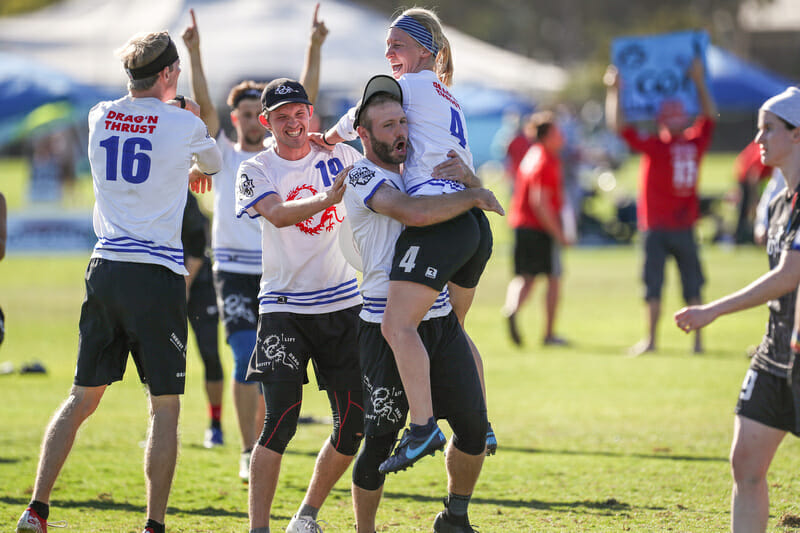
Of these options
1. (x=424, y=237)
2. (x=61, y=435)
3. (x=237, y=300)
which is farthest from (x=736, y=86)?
(x=61, y=435)

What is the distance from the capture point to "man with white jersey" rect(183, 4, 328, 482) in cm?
675

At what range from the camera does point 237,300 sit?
6.83 meters

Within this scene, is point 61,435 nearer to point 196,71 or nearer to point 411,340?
point 411,340

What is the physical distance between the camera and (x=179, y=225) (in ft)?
16.8

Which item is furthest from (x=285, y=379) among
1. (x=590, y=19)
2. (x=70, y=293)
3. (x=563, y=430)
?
(x=590, y=19)

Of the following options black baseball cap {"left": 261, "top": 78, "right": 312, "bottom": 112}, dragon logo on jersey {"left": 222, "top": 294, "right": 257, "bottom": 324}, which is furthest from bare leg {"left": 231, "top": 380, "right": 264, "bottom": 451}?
black baseball cap {"left": 261, "top": 78, "right": 312, "bottom": 112}

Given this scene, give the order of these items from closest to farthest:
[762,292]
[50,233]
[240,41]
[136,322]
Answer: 1. [762,292]
2. [136,322]
3. [50,233]
4. [240,41]

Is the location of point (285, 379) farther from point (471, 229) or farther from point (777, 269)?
point (777, 269)

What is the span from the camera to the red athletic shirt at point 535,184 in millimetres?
12273

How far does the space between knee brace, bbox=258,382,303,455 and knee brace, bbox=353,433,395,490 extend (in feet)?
1.41

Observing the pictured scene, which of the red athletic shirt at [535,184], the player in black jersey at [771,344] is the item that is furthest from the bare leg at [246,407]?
the red athletic shirt at [535,184]

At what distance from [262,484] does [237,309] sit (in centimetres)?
200

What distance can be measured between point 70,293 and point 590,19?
68.0 meters

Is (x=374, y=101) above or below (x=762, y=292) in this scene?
above
